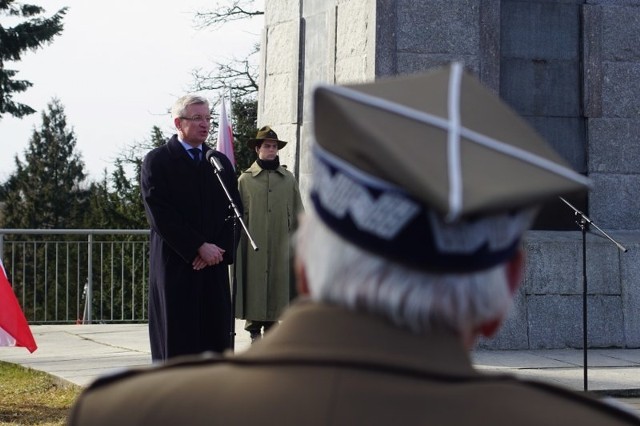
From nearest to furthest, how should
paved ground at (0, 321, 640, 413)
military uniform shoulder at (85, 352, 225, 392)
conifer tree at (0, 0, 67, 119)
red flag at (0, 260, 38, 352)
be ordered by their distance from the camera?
military uniform shoulder at (85, 352, 225, 392) < red flag at (0, 260, 38, 352) < paved ground at (0, 321, 640, 413) < conifer tree at (0, 0, 67, 119)

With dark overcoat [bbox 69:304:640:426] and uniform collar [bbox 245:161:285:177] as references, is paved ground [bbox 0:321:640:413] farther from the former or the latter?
dark overcoat [bbox 69:304:640:426]

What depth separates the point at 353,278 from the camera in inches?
57.7

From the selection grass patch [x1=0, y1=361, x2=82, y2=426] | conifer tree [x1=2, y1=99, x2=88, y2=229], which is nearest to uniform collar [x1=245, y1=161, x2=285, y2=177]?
grass patch [x1=0, y1=361, x2=82, y2=426]

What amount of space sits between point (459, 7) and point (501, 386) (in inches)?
398

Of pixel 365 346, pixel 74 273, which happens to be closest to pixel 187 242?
pixel 365 346

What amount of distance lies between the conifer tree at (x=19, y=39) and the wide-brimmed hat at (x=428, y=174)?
40.3m

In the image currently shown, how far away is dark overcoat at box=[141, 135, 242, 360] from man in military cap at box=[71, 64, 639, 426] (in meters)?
5.79

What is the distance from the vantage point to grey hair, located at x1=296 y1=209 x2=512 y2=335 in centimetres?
144

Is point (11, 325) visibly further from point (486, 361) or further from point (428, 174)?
point (428, 174)

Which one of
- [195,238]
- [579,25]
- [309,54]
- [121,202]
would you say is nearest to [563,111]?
[579,25]

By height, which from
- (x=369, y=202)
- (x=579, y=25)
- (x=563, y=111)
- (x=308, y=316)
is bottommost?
(x=308, y=316)

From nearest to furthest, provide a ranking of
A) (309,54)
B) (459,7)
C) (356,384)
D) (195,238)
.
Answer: (356,384), (195,238), (459,7), (309,54)

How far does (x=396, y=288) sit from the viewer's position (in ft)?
4.74

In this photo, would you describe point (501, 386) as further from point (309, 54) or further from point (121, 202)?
point (121, 202)
